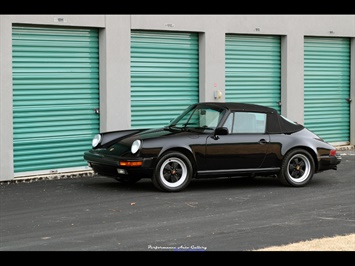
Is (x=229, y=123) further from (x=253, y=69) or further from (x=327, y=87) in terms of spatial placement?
(x=327, y=87)

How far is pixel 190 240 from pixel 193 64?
8.94 m

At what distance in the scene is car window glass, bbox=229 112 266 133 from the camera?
12594mm

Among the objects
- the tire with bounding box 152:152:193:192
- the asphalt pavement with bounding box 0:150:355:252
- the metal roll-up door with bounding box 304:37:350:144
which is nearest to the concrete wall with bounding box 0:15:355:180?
the metal roll-up door with bounding box 304:37:350:144

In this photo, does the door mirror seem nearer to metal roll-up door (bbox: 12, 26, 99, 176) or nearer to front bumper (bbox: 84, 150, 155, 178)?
front bumper (bbox: 84, 150, 155, 178)

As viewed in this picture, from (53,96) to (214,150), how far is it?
371 centimetres

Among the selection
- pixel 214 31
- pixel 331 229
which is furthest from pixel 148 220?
pixel 214 31

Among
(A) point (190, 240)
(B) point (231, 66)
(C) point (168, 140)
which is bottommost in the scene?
(A) point (190, 240)

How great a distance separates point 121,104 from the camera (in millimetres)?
15555

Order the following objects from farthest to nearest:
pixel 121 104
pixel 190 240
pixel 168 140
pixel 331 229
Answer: pixel 121 104 → pixel 168 140 → pixel 331 229 → pixel 190 240

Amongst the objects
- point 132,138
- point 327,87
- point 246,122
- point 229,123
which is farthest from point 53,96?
point 327,87

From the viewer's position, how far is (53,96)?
14531 millimetres

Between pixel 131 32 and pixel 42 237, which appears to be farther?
pixel 131 32

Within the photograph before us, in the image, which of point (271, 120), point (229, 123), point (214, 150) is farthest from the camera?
point (271, 120)

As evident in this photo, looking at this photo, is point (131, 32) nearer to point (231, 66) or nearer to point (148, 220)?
point (231, 66)
